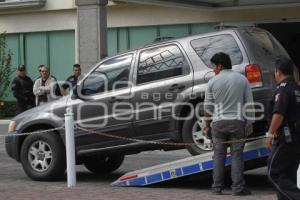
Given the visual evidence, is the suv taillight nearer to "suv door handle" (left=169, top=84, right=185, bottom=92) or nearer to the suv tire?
"suv door handle" (left=169, top=84, right=185, bottom=92)

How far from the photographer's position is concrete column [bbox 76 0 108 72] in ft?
73.5

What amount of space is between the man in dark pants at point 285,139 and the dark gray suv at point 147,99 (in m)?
1.93

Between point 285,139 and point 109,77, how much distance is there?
151 inches

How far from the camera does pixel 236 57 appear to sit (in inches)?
405

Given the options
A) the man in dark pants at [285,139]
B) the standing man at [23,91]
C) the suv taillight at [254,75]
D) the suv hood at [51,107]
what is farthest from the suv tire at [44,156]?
the standing man at [23,91]

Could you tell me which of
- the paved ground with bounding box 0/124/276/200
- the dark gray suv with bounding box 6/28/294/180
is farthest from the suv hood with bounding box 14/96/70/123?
the paved ground with bounding box 0/124/276/200

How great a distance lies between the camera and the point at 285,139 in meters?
8.03

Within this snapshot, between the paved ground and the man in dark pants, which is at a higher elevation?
the man in dark pants

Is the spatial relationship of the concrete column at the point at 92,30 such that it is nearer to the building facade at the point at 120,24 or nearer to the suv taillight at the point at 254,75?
the building facade at the point at 120,24

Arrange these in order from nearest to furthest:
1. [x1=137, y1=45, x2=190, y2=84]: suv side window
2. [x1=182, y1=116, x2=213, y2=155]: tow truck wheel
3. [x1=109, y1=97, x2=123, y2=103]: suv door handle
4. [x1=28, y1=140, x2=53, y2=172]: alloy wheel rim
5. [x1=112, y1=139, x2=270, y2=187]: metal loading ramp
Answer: [x1=112, y1=139, x2=270, y2=187]: metal loading ramp, [x1=182, y1=116, x2=213, y2=155]: tow truck wheel, [x1=137, y1=45, x2=190, y2=84]: suv side window, [x1=109, y1=97, x2=123, y2=103]: suv door handle, [x1=28, y1=140, x2=53, y2=172]: alloy wheel rim

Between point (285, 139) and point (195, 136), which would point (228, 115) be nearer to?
point (195, 136)

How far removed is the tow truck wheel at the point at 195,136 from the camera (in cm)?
1046

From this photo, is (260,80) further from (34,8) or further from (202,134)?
(34,8)

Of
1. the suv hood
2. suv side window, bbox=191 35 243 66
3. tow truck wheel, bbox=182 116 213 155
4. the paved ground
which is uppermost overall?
suv side window, bbox=191 35 243 66
